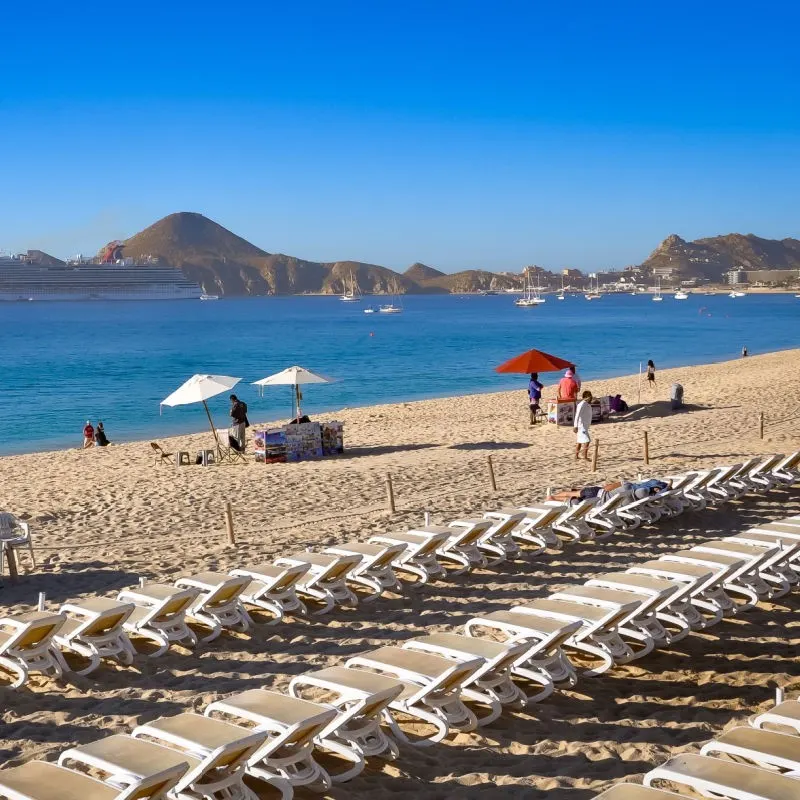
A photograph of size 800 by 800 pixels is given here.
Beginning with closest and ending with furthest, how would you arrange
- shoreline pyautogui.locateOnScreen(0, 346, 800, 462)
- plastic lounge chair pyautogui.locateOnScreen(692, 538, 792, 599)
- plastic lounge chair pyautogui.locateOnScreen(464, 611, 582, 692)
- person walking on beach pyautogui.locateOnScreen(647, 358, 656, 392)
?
plastic lounge chair pyautogui.locateOnScreen(464, 611, 582, 692)
plastic lounge chair pyautogui.locateOnScreen(692, 538, 792, 599)
shoreline pyautogui.locateOnScreen(0, 346, 800, 462)
person walking on beach pyautogui.locateOnScreen(647, 358, 656, 392)

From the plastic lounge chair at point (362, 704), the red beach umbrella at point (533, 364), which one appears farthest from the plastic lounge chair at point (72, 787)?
the red beach umbrella at point (533, 364)

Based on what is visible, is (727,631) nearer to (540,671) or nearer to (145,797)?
(540,671)

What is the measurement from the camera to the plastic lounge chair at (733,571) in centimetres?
597

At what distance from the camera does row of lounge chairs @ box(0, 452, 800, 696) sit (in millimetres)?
5438

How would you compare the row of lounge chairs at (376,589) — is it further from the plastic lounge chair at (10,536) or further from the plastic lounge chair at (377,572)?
the plastic lounge chair at (10,536)

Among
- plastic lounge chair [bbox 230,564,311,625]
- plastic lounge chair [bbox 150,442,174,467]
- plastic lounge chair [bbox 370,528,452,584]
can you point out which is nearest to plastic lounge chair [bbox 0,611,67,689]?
plastic lounge chair [bbox 230,564,311,625]

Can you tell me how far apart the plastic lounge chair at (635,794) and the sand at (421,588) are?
0.74m

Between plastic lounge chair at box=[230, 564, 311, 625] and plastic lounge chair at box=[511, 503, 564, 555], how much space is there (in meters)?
2.33

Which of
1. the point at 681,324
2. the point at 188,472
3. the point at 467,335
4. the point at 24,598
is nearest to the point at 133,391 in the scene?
the point at 188,472

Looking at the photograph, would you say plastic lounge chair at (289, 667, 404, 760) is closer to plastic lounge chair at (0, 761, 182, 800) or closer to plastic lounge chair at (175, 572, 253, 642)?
plastic lounge chair at (0, 761, 182, 800)

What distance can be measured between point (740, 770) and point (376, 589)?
3803 millimetres

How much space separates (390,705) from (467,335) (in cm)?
7187

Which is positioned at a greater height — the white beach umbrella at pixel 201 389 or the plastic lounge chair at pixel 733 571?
the white beach umbrella at pixel 201 389

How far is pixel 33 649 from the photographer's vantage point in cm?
540
